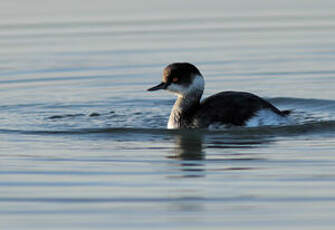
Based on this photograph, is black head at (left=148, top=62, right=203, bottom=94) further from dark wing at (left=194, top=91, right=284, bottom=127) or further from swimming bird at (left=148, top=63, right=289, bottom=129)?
dark wing at (left=194, top=91, right=284, bottom=127)

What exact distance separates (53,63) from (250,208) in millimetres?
9701

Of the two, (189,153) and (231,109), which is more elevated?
(231,109)

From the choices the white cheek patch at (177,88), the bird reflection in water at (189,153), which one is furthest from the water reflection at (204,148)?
the white cheek patch at (177,88)

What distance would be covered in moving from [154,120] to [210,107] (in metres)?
1.35

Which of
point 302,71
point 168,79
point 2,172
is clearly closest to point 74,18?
point 302,71

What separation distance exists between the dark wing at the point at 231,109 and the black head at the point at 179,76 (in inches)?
24.0

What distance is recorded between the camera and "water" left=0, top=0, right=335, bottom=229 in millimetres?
9023

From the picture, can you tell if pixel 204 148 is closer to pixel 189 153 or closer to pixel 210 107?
pixel 189 153

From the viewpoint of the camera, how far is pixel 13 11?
22.3m

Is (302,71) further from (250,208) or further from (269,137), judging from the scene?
(250,208)

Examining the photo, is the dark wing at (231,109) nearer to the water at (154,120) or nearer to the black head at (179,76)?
the water at (154,120)

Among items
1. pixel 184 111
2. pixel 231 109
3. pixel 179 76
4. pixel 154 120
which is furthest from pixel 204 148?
pixel 154 120

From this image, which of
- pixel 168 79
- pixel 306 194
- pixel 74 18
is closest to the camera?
pixel 306 194

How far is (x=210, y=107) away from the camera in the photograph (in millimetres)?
13141
